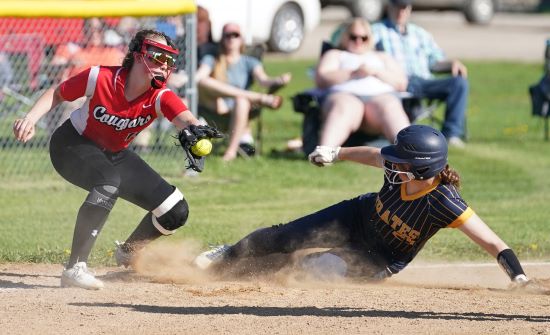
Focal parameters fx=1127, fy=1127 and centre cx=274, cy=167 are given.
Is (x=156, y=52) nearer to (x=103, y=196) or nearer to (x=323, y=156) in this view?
(x=103, y=196)

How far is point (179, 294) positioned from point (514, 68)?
15887 mm

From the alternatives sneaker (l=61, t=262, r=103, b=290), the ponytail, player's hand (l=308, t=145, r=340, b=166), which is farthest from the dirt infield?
player's hand (l=308, t=145, r=340, b=166)

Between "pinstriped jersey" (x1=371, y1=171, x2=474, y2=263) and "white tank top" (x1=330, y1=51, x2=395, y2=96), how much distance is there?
4.85 meters

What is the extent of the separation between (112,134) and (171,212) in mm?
609

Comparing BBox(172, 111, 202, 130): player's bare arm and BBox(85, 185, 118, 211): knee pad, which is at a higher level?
BBox(172, 111, 202, 130): player's bare arm

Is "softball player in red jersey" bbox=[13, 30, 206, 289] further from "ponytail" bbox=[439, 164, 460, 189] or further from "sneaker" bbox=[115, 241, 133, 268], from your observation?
"ponytail" bbox=[439, 164, 460, 189]

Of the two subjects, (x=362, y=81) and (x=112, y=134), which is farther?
(x=362, y=81)

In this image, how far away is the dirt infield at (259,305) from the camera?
5.83 metres

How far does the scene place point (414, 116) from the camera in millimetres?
12586

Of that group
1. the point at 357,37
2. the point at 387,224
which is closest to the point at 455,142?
the point at 357,37

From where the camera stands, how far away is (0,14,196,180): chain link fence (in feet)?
35.5

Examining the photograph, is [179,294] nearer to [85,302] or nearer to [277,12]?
[85,302]

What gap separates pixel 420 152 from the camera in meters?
6.31

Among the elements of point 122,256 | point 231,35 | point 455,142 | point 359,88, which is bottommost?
point 455,142
